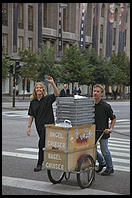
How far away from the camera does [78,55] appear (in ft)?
171

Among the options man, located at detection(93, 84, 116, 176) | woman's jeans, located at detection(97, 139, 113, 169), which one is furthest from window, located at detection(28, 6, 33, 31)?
woman's jeans, located at detection(97, 139, 113, 169)

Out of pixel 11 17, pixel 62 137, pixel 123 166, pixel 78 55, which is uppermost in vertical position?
pixel 11 17

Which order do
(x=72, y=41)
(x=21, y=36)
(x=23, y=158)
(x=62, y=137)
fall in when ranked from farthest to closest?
(x=72, y=41)
(x=21, y=36)
(x=23, y=158)
(x=62, y=137)

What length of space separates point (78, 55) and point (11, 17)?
32.8 feet

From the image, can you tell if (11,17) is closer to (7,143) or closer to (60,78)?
(60,78)

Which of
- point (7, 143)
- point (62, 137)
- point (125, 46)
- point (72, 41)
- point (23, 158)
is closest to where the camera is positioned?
point (62, 137)

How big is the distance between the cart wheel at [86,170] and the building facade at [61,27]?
42310mm

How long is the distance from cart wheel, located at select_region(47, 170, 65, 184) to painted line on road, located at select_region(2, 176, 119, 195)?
0.10 m

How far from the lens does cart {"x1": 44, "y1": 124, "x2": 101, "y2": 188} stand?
22.8ft

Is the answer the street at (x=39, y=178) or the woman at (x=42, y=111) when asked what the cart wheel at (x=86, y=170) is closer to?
the street at (x=39, y=178)

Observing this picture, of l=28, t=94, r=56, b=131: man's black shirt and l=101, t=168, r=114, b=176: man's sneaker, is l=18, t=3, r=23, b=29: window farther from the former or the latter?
l=101, t=168, r=114, b=176: man's sneaker

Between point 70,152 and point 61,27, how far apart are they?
53.3 metres

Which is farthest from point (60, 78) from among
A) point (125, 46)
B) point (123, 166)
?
point (123, 166)

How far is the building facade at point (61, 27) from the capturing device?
172 ft
